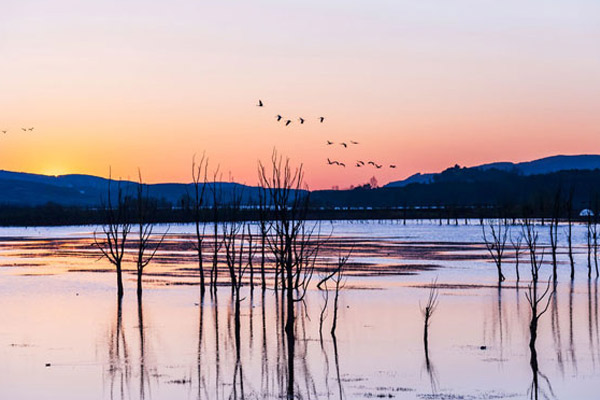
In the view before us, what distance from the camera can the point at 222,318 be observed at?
2697 cm

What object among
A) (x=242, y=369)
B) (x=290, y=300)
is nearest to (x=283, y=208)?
(x=290, y=300)

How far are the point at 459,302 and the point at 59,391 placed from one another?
1715 cm

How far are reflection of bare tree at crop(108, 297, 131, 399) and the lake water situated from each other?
4 cm

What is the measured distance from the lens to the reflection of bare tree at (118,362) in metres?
17.7

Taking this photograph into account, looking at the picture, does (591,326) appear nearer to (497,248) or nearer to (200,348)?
(200,348)

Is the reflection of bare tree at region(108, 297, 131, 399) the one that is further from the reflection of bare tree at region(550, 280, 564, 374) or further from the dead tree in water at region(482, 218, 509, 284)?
the dead tree in water at region(482, 218, 509, 284)

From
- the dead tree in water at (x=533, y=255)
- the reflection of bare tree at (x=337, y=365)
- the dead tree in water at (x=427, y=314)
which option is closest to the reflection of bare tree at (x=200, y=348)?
the reflection of bare tree at (x=337, y=365)

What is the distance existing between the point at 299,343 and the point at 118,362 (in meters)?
4.78

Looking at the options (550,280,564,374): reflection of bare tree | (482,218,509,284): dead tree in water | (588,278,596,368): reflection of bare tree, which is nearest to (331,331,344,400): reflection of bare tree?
(550,280,564,374): reflection of bare tree

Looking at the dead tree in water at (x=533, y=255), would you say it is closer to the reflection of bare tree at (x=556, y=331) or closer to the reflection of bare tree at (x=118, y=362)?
the reflection of bare tree at (x=556, y=331)

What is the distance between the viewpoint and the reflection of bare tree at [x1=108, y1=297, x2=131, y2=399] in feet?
58.0

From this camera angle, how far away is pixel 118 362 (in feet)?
66.2

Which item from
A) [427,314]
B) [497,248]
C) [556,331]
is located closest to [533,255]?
[556,331]

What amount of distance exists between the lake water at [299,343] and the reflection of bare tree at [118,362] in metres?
0.04
